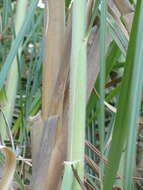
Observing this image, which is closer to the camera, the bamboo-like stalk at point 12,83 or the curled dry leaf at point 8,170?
the curled dry leaf at point 8,170

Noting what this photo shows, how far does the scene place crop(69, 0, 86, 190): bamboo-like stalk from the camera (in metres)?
0.36

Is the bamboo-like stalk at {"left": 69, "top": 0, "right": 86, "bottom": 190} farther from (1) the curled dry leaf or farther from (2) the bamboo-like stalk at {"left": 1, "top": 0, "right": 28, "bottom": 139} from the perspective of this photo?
(2) the bamboo-like stalk at {"left": 1, "top": 0, "right": 28, "bottom": 139}

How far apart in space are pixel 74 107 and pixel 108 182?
0.23ft

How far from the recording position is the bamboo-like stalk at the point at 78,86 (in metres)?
0.36

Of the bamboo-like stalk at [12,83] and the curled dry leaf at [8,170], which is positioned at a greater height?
the bamboo-like stalk at [12,83]

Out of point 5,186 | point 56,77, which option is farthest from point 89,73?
point 5,186

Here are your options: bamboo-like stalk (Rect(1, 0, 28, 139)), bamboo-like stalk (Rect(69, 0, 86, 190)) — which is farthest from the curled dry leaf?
bamboo-like stalk (Rect(1, 0, 28, 139))

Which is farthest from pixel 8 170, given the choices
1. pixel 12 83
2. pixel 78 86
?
pixel 12 83

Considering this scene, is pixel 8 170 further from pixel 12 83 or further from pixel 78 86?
pixel 12 83

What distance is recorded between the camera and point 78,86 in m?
0.36

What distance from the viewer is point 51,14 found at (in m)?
0.41

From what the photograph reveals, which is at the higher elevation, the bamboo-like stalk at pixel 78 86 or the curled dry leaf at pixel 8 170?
the bamboo-like stalk at pixel 78 86

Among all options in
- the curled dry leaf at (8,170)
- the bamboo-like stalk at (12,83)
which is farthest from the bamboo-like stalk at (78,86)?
the bamboo-like stalk at (12,83)

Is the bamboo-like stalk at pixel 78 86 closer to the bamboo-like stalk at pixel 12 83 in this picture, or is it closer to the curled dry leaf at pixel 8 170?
the curled dry leaf at pixel 8 170
